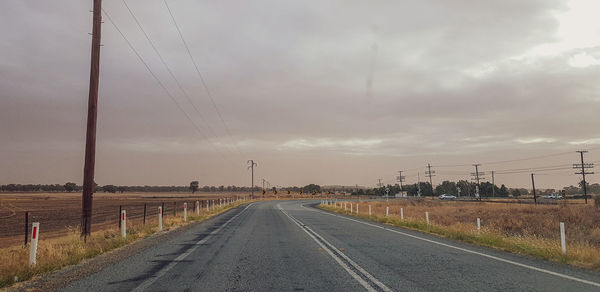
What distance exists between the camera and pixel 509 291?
604cm

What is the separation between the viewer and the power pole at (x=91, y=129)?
12.9m

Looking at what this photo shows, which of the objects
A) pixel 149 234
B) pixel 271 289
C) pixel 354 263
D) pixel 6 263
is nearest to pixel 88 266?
pixel 6 263

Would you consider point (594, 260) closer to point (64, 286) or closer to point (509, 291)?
point (509, 291)

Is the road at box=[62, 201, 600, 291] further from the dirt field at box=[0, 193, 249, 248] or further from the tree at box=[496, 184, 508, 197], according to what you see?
the tree at box=[496, 184, 508, 197]

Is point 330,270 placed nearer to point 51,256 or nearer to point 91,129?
point 51,256

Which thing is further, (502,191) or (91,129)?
(502,191)

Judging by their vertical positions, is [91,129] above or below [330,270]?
above

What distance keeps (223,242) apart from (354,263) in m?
5.72

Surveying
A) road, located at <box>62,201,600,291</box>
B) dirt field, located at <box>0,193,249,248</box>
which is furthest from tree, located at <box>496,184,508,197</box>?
road, located at <box>62,201,600,291</box>

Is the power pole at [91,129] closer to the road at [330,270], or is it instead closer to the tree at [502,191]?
the road at [330,270]

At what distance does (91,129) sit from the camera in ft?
42.8

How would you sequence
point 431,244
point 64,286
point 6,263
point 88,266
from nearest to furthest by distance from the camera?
point 64,286 < point 6,263 < point 88,266 < point 431,244

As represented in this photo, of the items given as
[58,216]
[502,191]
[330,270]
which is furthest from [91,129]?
[502,191]

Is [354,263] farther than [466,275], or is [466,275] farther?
[354,263]
